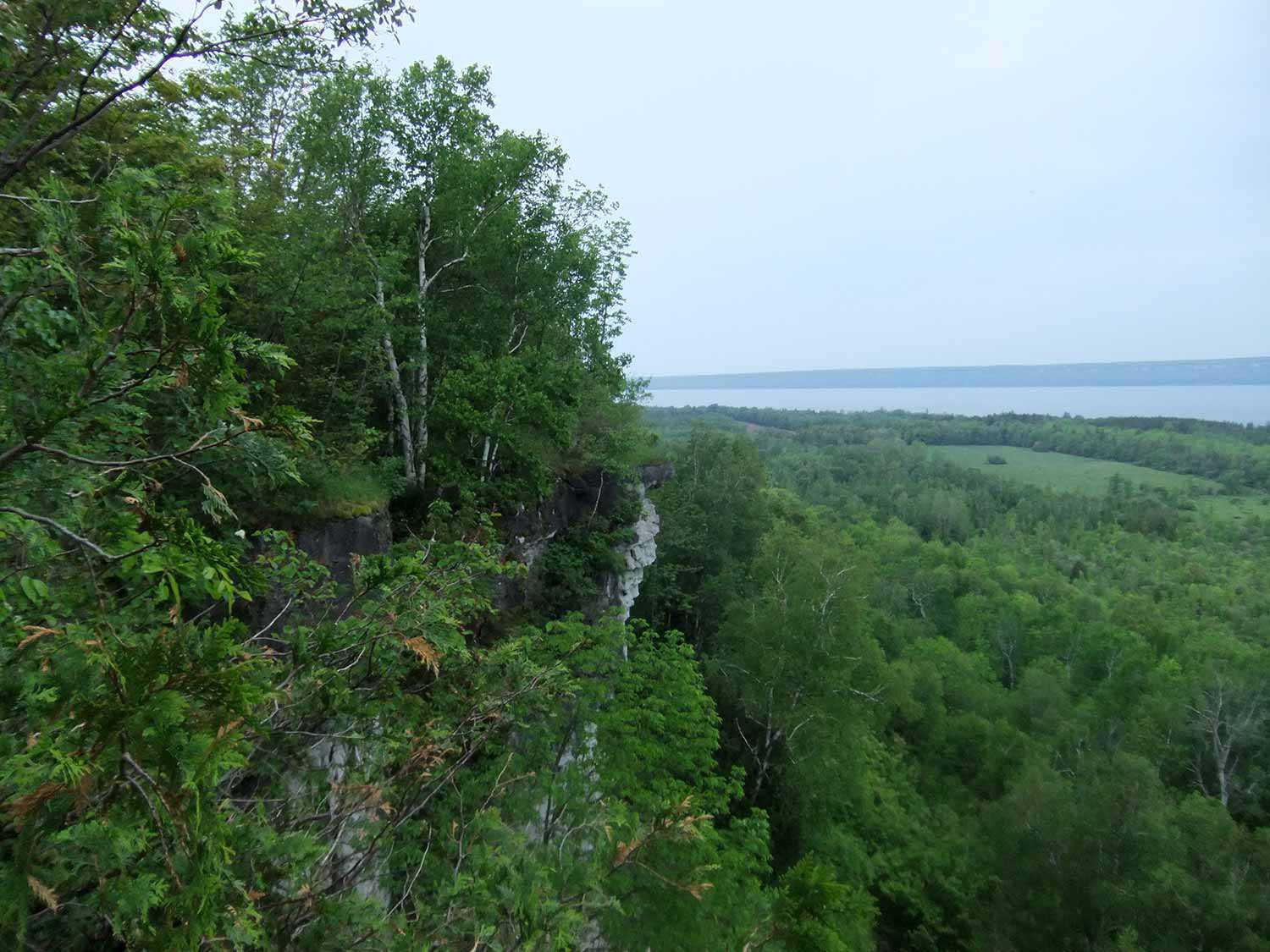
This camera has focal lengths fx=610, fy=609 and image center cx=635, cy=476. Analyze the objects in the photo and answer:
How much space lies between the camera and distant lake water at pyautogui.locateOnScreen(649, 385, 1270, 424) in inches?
4983

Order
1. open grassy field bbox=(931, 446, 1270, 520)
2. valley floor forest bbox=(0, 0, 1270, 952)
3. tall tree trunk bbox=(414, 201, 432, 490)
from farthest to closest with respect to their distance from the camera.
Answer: open grassy field bbox=(931, 446, 1270, 520)
tall tree trunk bbox=(414, 201, 432, 490)
valley floor forest bbox=(0, 0, 1270, 952)

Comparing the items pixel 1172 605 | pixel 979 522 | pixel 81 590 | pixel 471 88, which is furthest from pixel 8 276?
Answer: pixel 979 522

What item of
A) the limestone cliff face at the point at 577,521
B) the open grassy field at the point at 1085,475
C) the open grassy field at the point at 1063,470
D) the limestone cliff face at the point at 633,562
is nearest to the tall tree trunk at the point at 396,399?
the limestone cliff face at the point at 577,521

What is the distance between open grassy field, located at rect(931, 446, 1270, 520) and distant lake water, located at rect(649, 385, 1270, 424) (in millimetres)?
42313

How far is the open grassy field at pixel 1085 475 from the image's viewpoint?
6631 cm

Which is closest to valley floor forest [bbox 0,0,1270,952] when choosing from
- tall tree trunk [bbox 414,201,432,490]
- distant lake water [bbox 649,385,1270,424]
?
tall tree trunk [bbox 414,201,432,490]

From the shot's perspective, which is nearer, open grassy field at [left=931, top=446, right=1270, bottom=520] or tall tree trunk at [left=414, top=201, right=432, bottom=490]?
tall tree trunk at [left=414, top=201, right=432, bottom=490]

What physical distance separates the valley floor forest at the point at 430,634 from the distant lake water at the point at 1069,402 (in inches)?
4404

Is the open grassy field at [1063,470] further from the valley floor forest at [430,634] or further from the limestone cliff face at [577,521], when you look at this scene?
the limestone cliff face at [577,521]

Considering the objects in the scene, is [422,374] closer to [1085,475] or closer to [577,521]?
[577,521]

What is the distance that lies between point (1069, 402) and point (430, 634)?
195550 millimetres

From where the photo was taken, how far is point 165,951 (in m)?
1.93

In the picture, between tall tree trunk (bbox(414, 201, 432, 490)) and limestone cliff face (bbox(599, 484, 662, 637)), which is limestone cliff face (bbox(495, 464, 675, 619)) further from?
tall tree trunk (bbox(414, 201, 432, 490))

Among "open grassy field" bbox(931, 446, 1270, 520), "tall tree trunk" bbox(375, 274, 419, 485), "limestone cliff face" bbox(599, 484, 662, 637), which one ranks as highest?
"tall tree trunk" bbox(375, 274, 419, 485)
